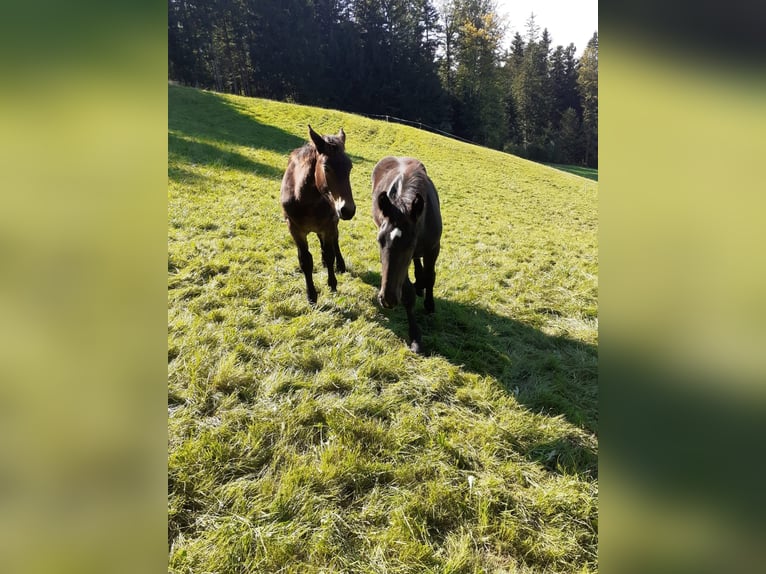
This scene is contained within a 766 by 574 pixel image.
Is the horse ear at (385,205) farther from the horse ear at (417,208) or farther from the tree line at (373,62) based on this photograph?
the tree line at (373,62)

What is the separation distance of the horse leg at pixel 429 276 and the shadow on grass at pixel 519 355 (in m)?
0.14

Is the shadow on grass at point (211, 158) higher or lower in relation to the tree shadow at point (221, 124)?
lower

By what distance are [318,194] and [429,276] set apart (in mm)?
1864

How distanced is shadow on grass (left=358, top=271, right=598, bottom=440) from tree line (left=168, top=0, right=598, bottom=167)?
37818 millimetres

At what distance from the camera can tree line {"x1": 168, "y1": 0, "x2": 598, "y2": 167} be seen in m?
39.9

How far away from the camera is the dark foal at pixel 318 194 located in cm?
412

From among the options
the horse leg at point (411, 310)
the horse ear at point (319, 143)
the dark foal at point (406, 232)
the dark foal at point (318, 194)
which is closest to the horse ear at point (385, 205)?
the dark foal at point (406, 232)

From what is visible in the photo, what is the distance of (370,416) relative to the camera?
3.20 m

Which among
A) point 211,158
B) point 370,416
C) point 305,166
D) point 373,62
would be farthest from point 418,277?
point 373,62
